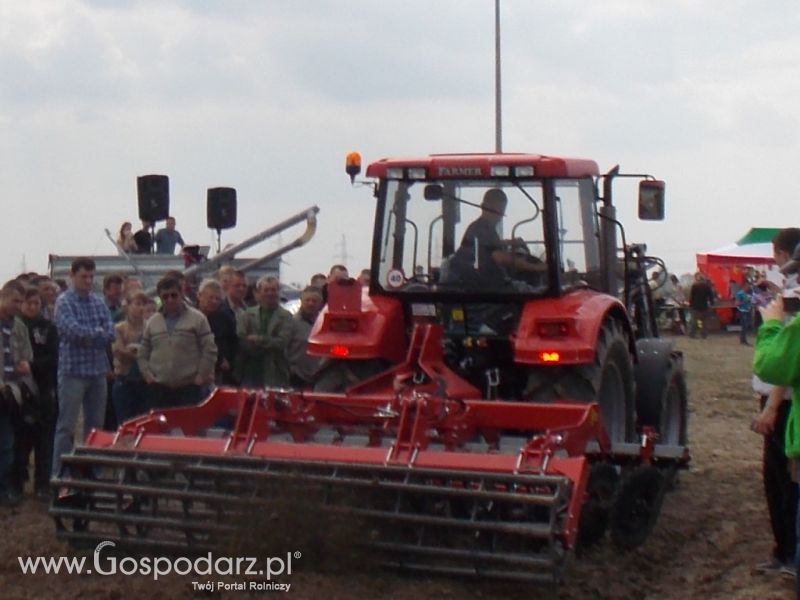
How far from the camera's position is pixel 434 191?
332 inches

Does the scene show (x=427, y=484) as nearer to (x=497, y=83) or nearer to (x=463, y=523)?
(x=463, y=523)

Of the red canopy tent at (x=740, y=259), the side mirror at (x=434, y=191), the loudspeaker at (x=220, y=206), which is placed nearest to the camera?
the side mirror at (x=434, y=191)

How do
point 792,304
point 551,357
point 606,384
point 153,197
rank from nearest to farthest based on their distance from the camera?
1. point 792,304
2. point 551,357
3. point 606,384
4. point 153,197

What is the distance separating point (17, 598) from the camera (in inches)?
245

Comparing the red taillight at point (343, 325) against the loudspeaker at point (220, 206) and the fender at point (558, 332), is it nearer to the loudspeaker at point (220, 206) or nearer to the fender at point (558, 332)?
the fender at point (558, 332)

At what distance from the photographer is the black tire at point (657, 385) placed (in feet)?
30.6

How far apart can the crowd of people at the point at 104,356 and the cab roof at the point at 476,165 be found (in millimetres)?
1101

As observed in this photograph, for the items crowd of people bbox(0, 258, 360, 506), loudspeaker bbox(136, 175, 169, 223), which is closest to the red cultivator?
crowd of people bbox(0, 258, 360, 506)

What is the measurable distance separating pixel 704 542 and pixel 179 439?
3.10m

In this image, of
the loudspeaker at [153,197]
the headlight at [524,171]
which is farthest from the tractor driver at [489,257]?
the loudspeaker at [153,197]

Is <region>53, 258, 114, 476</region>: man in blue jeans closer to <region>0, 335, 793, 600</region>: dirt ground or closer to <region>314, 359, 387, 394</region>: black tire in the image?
<region>0, 335, 793, 600</region>: dirt ground

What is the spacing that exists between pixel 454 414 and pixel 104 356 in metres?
3.17

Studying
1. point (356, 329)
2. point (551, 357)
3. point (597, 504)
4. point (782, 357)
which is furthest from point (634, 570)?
point (356, 329)

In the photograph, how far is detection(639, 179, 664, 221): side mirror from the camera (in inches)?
360
